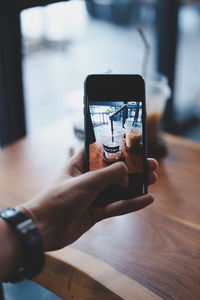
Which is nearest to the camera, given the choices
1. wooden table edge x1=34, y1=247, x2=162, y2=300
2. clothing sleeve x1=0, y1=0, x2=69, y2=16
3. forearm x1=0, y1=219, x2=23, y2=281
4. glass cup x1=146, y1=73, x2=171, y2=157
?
forearm x1=0, y1=219, x2=23, y2=281

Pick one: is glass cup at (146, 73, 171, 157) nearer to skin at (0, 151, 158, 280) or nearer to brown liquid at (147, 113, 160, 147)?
brown liquid at (147, 113, 160, 147)

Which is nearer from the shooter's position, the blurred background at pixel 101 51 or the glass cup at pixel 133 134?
the glass cup at pixel 133 134

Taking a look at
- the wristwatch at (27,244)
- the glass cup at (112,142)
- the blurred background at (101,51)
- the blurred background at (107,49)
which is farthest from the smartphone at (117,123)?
the blurred background at (107,49)

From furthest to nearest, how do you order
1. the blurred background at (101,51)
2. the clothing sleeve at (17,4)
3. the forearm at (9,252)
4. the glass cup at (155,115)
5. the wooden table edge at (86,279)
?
1. the blurred background at (101,51)
2. the glass cup at (155,115)
3. the clothing sleeve at (17,4)
4. the wooden table edge at (86,279)
5. the forearm at (9,252)

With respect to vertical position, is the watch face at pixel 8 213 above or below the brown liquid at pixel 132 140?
below

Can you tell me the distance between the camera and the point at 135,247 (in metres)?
0.85

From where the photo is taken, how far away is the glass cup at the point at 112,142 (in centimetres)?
80

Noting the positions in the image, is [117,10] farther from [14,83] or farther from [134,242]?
[134,242]

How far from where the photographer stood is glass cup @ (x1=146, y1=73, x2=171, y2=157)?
1.18 m

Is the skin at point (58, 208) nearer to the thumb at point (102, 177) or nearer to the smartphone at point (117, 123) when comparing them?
the thumb at point (102, 177)

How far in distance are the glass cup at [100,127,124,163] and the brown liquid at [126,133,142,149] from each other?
0.04ft

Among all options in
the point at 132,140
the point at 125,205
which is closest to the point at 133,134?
the point at 132,140

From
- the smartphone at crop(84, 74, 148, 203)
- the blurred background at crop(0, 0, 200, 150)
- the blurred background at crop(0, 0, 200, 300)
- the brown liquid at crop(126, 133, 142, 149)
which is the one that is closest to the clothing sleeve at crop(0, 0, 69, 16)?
the smartphone at crop(84, 74, 148, 203)

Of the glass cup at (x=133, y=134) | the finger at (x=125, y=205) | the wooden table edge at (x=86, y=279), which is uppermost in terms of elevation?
the glass cup at (x=133, y=134)
